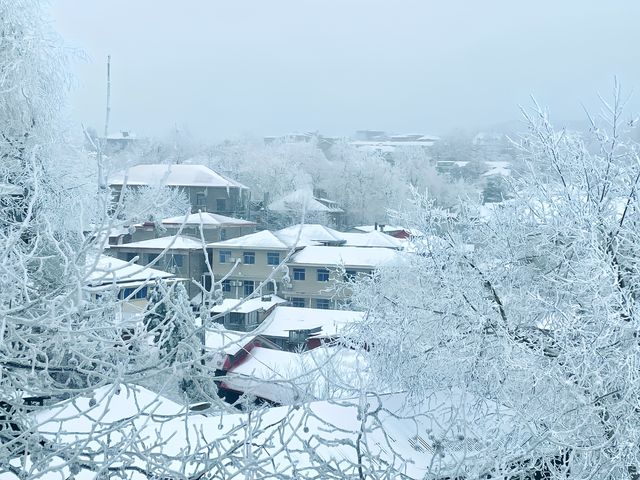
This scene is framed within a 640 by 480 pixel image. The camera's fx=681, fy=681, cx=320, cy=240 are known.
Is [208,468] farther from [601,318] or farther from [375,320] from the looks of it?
[375,320]

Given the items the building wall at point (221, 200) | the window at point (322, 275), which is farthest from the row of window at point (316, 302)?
the building wall at point (221, 200)

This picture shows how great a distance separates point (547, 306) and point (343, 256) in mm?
21281

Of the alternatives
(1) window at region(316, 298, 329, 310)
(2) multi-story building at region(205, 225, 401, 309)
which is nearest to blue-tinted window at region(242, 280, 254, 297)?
(2) multi-story building at region(205, 225, 401, 309)

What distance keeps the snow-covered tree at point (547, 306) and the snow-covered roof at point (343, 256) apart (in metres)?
18.2

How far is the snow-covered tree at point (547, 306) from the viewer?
5.04 metres

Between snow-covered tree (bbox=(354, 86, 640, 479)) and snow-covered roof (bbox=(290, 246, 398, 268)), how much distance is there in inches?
717

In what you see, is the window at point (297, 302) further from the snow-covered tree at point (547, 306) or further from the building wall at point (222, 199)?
the snow-covered tree at point (547, 306)

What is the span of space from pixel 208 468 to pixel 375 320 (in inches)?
243

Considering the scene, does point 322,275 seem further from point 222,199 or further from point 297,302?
point 222,199

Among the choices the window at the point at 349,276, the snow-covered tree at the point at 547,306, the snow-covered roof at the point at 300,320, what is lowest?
the snow-covered roof at the point at 300,320

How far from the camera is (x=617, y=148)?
6.69 meters

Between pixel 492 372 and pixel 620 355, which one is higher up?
pixel 620 355

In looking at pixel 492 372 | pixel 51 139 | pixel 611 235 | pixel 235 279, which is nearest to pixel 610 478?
pixel 492 372

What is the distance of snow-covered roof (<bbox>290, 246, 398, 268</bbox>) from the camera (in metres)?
26.9
